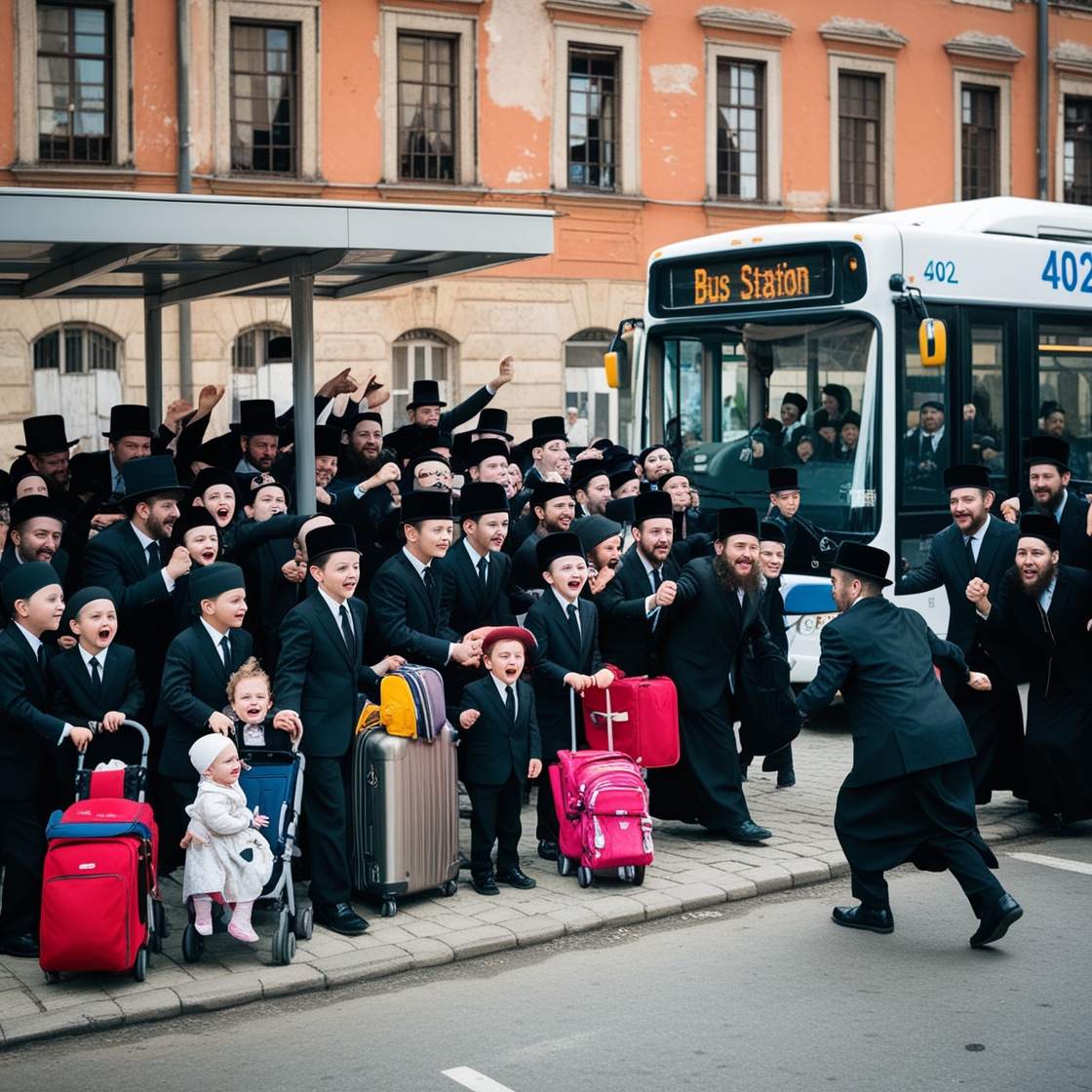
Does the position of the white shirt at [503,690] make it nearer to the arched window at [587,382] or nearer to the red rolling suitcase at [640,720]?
the red rolling suitcase at [640,720]

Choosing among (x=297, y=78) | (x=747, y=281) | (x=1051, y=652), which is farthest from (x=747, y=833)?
(x=297, y=78)

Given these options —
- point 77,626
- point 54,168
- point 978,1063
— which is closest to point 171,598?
point 77,626

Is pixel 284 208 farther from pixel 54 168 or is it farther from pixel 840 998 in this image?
pixel 54 168

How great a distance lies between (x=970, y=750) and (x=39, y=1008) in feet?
12.9

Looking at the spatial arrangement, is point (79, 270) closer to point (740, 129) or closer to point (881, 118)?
point (740, 129)

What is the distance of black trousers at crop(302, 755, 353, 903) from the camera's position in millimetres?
7168

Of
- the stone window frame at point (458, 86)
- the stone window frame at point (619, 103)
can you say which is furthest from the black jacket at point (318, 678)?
the stone window frame at point (619, 103)

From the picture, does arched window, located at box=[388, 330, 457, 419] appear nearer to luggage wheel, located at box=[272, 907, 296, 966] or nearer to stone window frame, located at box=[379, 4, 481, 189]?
stone window frame, located at box=[379, 4, 481, 189]

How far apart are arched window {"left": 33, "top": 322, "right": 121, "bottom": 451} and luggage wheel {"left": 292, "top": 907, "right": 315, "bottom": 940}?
51.4 ft

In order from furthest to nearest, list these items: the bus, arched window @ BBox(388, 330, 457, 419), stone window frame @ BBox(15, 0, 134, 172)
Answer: arched window @ BBox(388, 330, 457, 419) → stone window frame @ BBox(15, 0, 134, 172) → the bus

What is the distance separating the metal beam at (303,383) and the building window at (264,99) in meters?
13.9

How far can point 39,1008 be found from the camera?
20.2 ft

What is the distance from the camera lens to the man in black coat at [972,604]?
9180mm

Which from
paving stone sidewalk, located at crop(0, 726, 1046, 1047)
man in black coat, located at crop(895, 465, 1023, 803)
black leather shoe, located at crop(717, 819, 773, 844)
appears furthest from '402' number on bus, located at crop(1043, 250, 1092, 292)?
black leather shoe, located at crop(717, 819, 773, 844)
